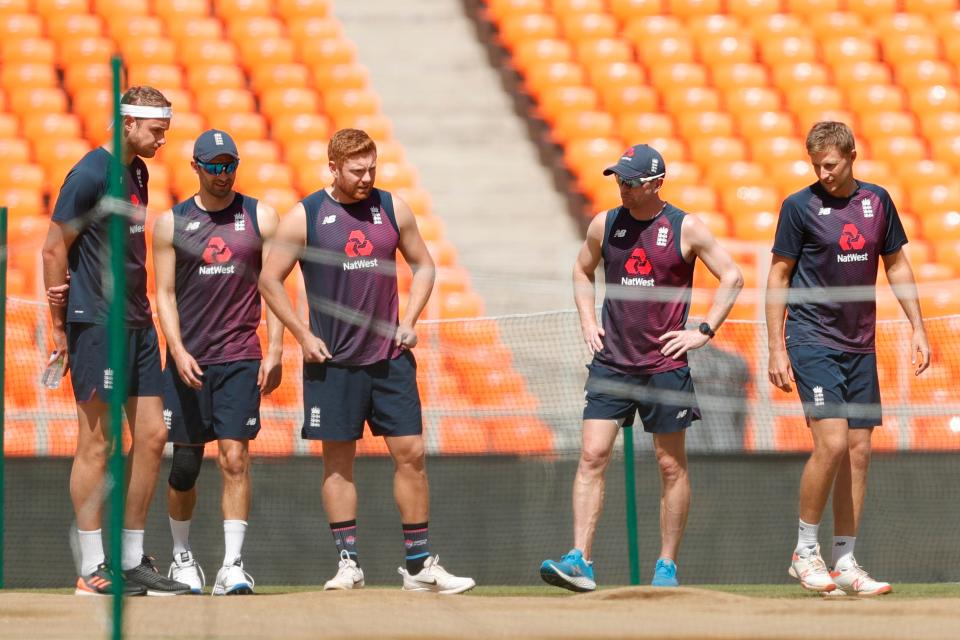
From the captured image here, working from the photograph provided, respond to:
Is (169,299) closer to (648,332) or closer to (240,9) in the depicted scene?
(648,332)

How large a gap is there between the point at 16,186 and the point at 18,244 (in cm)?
271

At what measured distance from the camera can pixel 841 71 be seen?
14422 millimetres

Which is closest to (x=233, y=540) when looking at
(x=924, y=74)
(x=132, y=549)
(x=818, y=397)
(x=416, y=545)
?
(x=132, y=549)

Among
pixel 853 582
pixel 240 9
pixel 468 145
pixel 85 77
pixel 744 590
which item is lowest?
pixel 744 590

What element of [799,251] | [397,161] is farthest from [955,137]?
[799,251]

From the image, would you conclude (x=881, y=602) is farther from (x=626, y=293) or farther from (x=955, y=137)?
(x=955, y=137)

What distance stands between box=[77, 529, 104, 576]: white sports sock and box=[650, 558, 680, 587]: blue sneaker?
2665 millimetres

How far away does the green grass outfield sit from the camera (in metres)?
7.59

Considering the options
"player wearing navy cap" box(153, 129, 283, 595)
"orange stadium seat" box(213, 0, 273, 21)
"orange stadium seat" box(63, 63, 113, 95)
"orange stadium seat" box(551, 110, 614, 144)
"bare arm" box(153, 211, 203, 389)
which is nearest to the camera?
"bare arm" box(153, 211, 203, 389)

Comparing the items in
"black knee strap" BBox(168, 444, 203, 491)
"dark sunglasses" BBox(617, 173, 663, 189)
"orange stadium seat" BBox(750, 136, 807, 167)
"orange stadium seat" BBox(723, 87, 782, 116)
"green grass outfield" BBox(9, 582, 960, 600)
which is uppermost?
"orange stadium seat" BBox(723, 87, 782, 116)

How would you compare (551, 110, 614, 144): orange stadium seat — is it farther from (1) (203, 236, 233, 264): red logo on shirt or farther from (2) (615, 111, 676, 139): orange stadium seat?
(1) (203, 236, 233, 264): red logo on shirt

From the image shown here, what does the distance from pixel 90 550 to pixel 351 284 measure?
174 cm

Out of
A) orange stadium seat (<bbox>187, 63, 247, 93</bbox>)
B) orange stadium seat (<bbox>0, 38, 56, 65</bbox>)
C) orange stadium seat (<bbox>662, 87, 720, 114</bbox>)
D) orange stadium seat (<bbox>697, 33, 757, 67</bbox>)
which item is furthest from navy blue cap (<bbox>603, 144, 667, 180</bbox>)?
orange stadium seat (<bbox>0, 38, 56, 65</bbox>)

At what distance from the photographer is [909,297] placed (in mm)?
7266
